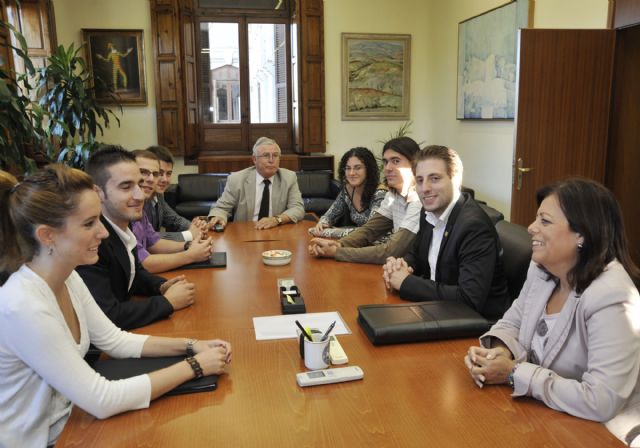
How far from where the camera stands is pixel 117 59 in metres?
6.75

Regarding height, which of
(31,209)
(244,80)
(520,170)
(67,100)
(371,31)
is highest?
(371,31)

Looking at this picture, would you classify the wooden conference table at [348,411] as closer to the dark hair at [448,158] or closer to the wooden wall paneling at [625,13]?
the dark hair at [448,158]

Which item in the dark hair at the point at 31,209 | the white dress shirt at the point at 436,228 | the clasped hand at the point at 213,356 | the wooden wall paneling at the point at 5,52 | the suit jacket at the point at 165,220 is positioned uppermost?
the wooden wall paneling at the point at 5,52

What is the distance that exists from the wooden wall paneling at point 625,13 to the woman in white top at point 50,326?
11.1 feet

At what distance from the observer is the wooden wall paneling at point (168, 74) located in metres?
6.66

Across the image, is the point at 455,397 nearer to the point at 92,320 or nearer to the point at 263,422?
the point at 263,422

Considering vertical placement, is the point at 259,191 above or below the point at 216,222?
above

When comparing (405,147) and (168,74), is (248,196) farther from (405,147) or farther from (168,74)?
(168,74)

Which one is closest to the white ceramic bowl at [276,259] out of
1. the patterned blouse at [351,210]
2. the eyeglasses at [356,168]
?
the patterned blouse at [351,210]

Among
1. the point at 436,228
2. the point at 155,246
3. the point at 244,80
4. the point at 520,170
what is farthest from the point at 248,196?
the point at 244,80

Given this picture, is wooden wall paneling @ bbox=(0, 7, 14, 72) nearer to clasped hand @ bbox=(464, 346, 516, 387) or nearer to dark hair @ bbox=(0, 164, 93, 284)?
dark hair @ bbox=(0, 164, 93, 284)

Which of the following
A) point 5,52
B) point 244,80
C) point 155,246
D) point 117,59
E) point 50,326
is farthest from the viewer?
point 244,80

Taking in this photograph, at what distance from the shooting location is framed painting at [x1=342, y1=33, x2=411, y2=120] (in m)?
7.24

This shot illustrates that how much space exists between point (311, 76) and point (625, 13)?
4.25m
